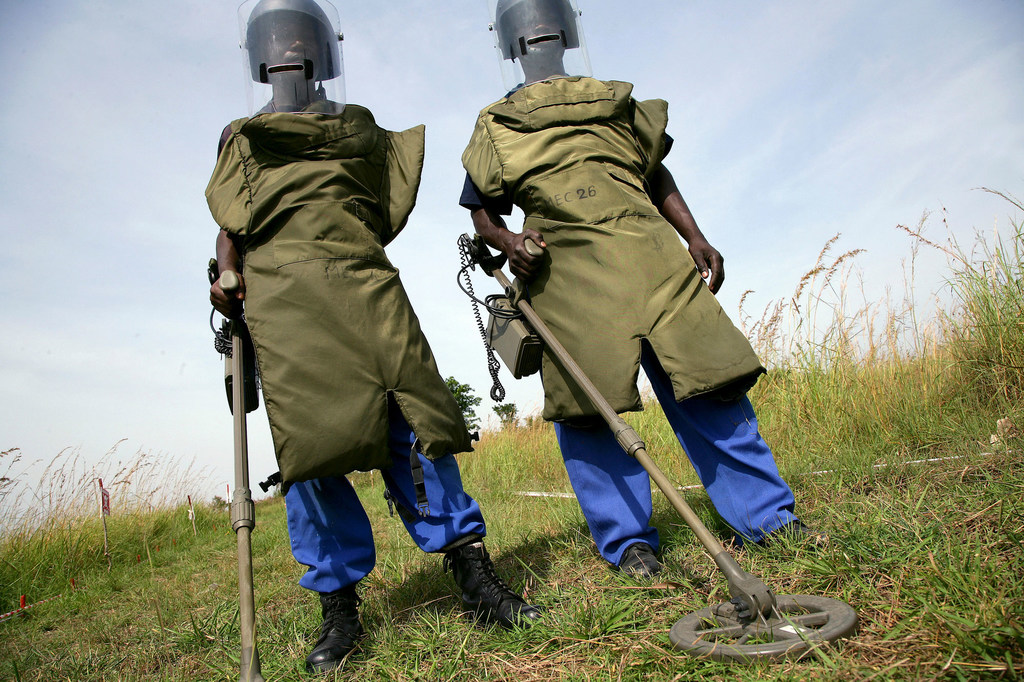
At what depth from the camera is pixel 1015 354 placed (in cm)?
342

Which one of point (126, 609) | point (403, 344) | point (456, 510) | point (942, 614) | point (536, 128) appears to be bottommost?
point (126, 609)

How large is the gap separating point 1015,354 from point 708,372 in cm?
243

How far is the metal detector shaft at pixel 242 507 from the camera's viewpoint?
166 centimetres

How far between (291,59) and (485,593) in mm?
1987

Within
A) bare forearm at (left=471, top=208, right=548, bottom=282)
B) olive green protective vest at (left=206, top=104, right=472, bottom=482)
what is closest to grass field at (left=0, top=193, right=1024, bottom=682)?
olive green protective vest at (left=206, top=104, right=472, bottom=482)

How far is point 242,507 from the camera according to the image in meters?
1.83

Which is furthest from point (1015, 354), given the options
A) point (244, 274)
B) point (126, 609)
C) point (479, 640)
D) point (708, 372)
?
point (126, 609)

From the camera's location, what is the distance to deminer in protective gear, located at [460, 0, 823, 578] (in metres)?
2.12

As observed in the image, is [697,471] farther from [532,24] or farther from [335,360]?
[532,24]

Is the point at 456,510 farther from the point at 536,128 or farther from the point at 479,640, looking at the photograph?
the point at 536,128

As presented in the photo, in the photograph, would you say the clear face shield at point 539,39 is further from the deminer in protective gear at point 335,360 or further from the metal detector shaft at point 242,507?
the metal detector shaft at point 242,507

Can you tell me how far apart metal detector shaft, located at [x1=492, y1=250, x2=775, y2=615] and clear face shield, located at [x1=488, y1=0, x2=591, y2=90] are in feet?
2.70

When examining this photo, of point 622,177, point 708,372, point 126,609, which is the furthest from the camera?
point 126,609

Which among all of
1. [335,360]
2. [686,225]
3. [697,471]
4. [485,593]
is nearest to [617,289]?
[686,225]
